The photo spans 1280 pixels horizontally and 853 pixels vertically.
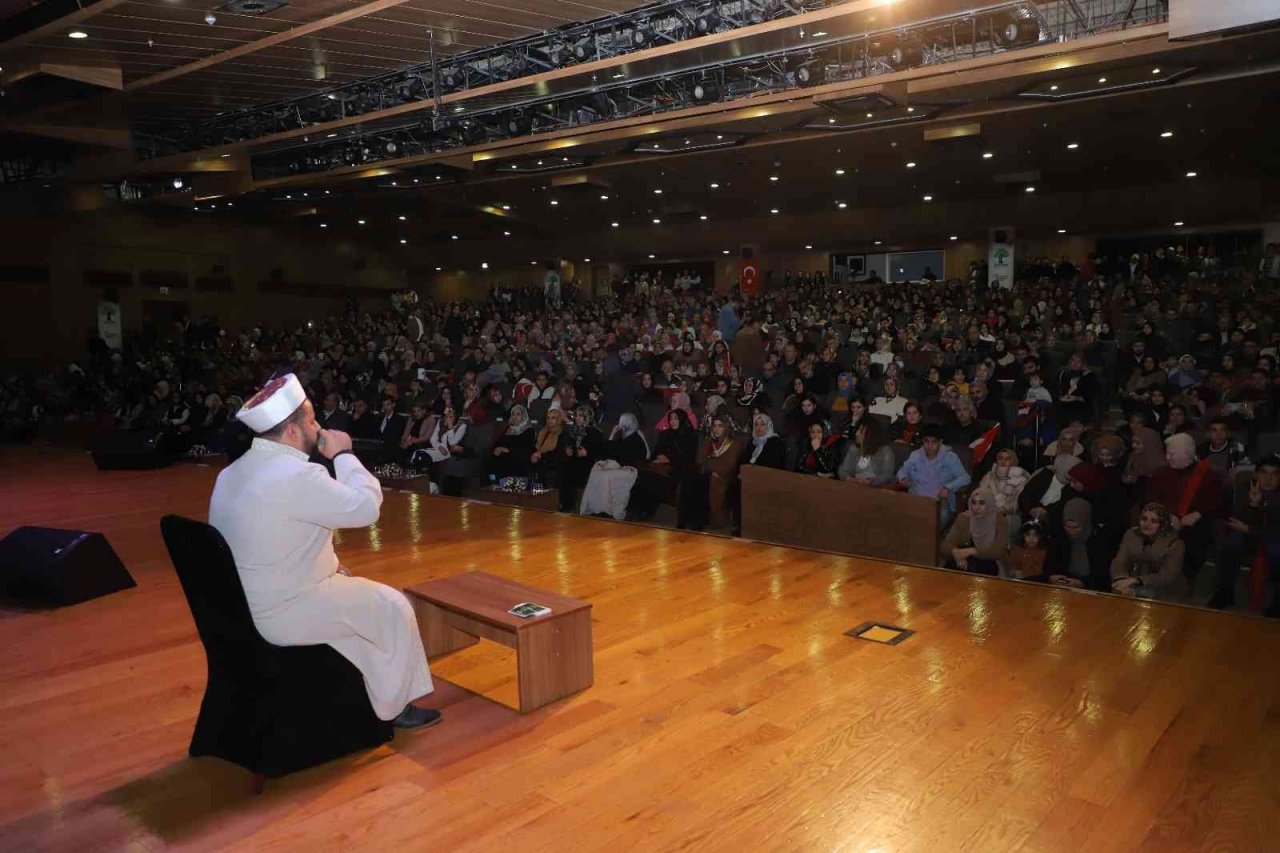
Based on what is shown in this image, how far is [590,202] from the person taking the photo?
60.7 feet

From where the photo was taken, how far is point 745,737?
10.1 feet

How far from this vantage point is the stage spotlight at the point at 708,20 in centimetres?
641

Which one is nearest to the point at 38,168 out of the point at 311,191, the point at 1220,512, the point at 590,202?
the point at 311,191

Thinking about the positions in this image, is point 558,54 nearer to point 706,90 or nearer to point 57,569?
point 706,90

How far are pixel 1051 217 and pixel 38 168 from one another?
735 inches

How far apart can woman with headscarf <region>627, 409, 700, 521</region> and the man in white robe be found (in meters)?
4.12

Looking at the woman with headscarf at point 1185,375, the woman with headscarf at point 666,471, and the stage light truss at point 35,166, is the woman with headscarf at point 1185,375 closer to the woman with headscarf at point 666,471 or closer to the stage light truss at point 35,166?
the woman with headscarf at point 666,471

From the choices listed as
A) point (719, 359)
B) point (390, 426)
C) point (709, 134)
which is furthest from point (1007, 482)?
A: point (709, 134)

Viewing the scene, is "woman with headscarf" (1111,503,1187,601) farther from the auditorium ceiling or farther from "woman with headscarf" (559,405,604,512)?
"woman with headscarf" (559,405,604,512)

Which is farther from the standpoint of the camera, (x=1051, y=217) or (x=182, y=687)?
(x=1051, y=217)

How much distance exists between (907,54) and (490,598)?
235 inches

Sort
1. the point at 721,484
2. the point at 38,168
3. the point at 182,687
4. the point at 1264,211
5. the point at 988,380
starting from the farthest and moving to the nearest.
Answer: the point at 1264,211
the point at 38,168
the point at 988,380
the point at 721,484
the point at 182,687

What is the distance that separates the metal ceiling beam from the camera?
20.5 ft

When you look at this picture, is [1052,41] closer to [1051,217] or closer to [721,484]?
[721,484]
